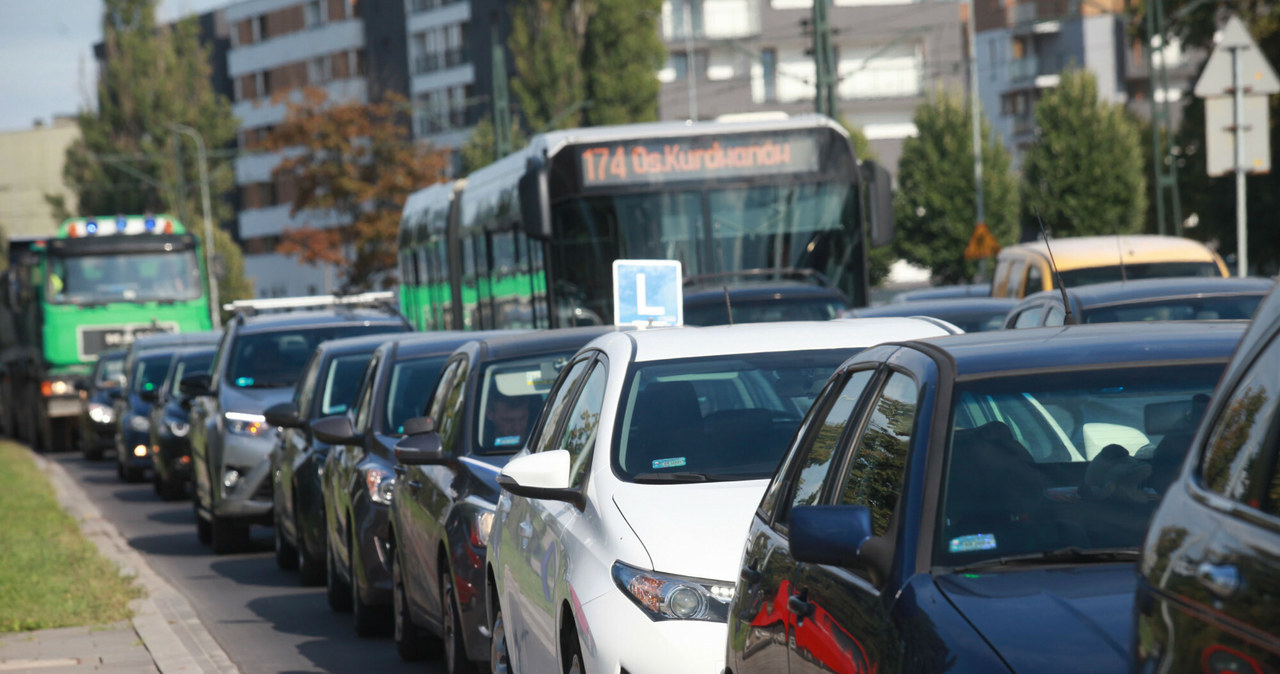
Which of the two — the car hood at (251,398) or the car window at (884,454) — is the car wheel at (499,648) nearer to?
the car window at (884,454)

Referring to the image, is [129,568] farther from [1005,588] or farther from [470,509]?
[1005,588]

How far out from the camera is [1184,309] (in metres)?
11.3

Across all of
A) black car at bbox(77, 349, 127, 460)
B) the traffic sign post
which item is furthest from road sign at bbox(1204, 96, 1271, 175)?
black car at bbox(77, 349, 127, 460)

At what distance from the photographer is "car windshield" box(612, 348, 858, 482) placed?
6.55 m

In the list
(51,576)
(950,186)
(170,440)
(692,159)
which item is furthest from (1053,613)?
(950,186)

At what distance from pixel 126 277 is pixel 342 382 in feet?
79.6

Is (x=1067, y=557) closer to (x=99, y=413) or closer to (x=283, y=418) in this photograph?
(x=283, y=418)

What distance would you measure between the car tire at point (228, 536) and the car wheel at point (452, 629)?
8.04 m

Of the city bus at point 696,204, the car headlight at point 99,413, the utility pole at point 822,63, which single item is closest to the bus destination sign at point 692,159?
the city bus at point 696,204

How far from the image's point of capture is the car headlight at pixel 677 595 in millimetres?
5543

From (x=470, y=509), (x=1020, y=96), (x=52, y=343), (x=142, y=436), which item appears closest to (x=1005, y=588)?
(x=470, y=509)

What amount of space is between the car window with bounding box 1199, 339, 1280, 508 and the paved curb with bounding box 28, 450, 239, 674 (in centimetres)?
759

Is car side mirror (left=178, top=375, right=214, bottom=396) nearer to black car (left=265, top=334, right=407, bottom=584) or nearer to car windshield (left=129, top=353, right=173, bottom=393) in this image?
black car (left=265, top=334, right=407, bottom=584)

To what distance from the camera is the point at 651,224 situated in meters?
18.2
